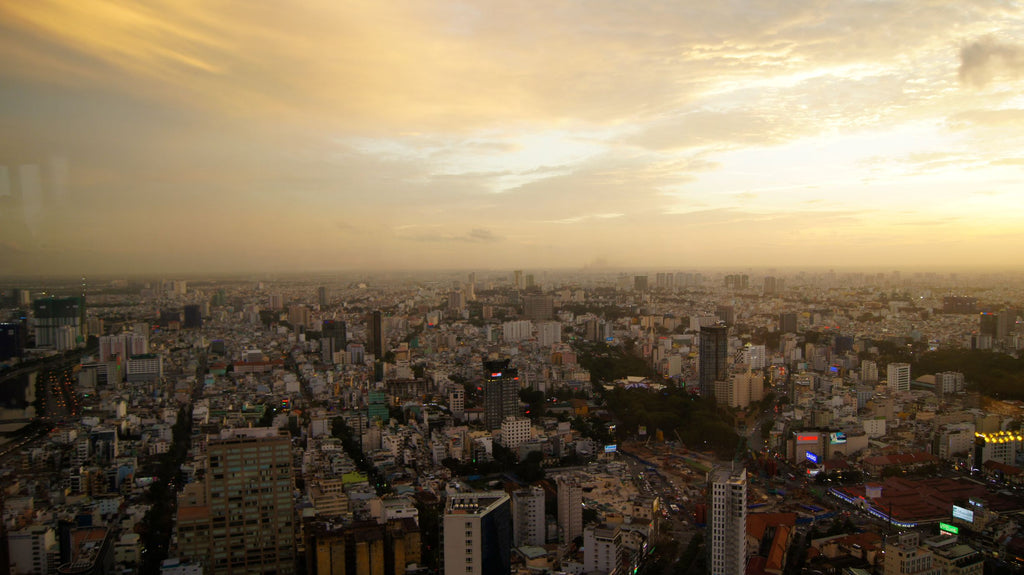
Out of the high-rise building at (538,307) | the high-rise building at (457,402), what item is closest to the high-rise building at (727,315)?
the high-rise building at (457,402)

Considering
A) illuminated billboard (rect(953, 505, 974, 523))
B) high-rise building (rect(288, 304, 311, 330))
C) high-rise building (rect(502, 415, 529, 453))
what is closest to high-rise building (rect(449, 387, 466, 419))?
high-rise building (rect(502, 415, 529, 453))

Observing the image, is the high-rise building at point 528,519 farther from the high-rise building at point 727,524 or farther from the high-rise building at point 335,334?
the high-rise building at point 335,334

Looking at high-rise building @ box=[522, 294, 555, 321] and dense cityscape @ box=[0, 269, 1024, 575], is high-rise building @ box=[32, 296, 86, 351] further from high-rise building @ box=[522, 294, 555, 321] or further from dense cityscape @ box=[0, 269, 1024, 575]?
high-rise building @ box=[522, 294, 555, 321]

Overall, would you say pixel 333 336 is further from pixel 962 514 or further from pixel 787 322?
pixel 962 514

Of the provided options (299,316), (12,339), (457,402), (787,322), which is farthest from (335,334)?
(12,339)

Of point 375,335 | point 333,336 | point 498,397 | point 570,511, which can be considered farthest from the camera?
point 375,335

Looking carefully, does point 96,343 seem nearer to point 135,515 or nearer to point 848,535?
point 135,515

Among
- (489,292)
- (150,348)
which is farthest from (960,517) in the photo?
(489,292)
